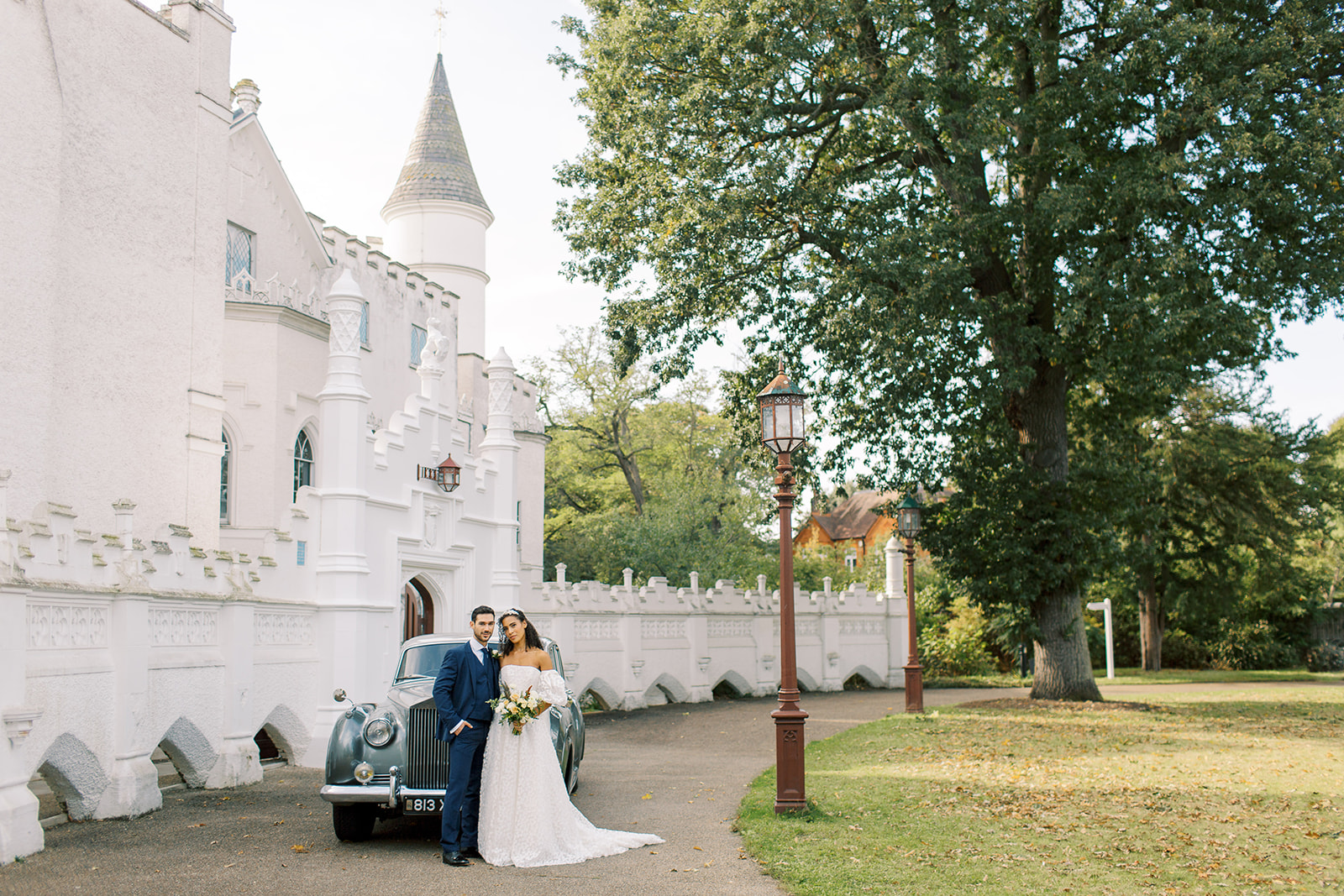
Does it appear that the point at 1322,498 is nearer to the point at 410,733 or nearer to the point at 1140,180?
the point at 1140,180

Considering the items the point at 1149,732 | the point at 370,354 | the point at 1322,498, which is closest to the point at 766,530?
the point at 1322,498

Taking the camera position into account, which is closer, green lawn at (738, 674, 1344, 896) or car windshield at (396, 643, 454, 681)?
green lawn at (738, 674, 1344, 896)

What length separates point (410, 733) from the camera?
827cm

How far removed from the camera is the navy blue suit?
306 inches

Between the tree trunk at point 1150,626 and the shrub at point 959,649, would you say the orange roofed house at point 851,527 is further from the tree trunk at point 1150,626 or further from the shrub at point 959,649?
the shrub at point 959,649

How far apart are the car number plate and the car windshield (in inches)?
61.3

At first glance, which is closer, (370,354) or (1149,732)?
(1149,732)

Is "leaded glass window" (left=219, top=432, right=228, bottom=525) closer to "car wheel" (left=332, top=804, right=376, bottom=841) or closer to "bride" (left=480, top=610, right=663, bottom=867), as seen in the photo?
"car wheel" (left=332, top=804, right=376, bottom=841)

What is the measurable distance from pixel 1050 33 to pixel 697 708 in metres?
15.4

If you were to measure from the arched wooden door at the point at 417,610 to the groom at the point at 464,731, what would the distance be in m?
9.98

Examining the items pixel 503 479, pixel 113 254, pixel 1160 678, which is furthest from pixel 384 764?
pixel 1160 678

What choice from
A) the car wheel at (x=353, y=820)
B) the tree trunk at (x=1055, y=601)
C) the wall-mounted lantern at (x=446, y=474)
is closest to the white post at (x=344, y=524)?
the wall-mounted lantern at (x=446, y=474)

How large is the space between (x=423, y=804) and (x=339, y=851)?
73cm

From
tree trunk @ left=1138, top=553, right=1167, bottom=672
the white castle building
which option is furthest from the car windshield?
tree trunk @ left=1138, top=553, right=1167, bottom=672
